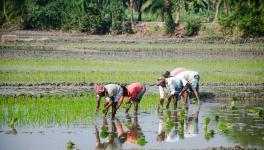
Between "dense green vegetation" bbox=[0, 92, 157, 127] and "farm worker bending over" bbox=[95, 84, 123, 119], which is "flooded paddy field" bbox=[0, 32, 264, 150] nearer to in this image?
"dense green vegetation" bbox=[0, 92, 157, 127]

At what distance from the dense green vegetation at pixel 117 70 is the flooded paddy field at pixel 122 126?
16.7ft

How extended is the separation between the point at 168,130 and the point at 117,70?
11930 millimetres

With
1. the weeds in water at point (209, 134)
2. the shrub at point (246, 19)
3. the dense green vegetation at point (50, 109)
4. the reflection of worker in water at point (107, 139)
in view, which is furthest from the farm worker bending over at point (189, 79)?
the shrub at point (246, 19)

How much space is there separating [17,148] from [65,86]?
31.3ft

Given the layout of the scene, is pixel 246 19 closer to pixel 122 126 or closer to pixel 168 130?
pixel 122 126

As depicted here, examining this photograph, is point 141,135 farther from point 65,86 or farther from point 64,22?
point 64,22

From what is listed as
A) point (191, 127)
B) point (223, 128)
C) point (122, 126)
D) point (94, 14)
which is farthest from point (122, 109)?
point (94, 14)

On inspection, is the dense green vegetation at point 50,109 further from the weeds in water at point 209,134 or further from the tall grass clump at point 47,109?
the weeds in water at point 209,134

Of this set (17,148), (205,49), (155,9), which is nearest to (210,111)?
(17,148)

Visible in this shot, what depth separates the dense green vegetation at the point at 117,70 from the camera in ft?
76.7

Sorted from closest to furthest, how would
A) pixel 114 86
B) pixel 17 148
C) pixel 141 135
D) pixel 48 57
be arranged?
pixel 17 148 < pixel 141 135 < pixel 114 86 < pixel 48 57

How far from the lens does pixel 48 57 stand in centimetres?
3075

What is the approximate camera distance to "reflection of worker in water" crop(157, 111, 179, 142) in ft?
43.8

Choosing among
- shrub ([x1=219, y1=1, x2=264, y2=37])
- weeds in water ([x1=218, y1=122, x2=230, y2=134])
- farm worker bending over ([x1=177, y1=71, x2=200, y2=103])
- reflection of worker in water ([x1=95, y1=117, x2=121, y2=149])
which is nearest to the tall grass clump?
reflection of worker in water ([x1=95, y1=117, x2=121, y2=149])
